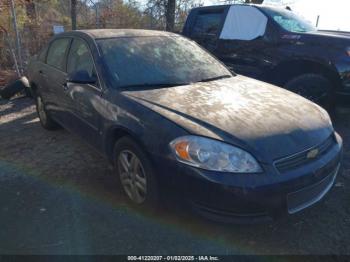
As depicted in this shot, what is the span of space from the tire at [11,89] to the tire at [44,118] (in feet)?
8.17

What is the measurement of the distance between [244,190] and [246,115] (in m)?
0.70

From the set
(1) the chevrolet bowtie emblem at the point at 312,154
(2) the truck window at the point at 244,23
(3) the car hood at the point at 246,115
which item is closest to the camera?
(3) the car hood at the point at 246,115

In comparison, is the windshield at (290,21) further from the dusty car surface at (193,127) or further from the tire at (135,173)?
the tire at (135,173)

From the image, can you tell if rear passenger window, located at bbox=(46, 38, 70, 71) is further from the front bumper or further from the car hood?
the front bumper

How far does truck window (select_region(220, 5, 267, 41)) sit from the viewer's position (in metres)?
5.61

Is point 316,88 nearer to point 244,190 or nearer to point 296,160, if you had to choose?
point 296,160

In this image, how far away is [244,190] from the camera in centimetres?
223

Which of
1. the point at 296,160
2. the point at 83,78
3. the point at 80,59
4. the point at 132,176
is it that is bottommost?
the point at 132,176

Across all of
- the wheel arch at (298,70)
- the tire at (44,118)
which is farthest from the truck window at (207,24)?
the tire at (44,118)

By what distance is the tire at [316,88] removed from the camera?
16.3 ft

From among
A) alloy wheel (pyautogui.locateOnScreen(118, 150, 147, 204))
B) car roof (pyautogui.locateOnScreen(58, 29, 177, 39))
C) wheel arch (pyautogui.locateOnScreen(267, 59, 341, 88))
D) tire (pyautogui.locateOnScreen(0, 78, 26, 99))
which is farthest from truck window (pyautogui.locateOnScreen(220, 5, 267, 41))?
tire (pyautogui.locateOnScreen(0, 78, 26, 99))

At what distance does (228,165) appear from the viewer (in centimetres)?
229

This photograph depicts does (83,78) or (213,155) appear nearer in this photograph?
(213,155)

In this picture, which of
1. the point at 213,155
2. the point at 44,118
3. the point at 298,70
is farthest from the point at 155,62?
the point at 298,70
